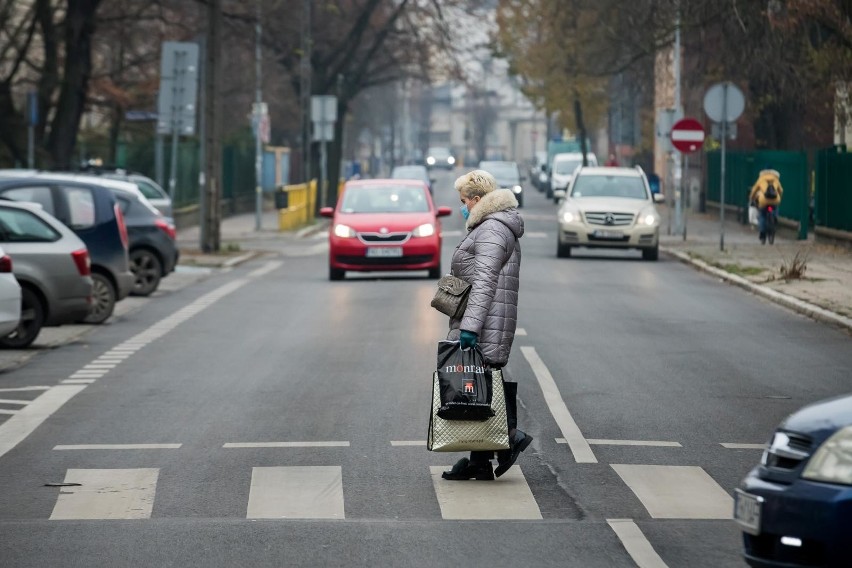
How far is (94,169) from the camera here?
35.2 m

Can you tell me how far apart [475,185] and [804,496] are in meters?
4.10

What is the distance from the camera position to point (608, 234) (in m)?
33.7

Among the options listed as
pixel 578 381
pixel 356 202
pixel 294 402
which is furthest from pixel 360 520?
pixel 356 202

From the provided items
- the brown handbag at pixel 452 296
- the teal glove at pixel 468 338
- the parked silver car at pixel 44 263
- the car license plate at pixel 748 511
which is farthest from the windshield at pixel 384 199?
the car license plate at pixel 748 511

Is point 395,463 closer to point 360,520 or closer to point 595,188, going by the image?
point 360,520

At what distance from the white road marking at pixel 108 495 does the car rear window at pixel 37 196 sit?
1134 centimetres

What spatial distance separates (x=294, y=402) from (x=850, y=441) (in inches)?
291

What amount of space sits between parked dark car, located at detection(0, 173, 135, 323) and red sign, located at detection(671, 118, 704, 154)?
734 inches

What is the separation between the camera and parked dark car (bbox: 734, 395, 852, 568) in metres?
6.11

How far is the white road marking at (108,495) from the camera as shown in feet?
29.3

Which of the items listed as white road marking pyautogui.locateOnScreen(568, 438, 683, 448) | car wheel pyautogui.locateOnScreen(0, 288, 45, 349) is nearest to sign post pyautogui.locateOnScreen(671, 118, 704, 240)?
car wheel pyautogui.locateOnScreen(0, 288, 45, 349)

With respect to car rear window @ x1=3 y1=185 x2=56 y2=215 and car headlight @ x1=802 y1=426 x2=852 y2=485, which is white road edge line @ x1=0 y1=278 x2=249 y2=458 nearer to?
Answer: car headlight @ x1=802 y1=426 x2=852 y2=485

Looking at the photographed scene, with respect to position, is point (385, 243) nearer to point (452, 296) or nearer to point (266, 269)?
point (266, 269)

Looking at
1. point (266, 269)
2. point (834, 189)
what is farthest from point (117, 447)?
point (834, 189)
